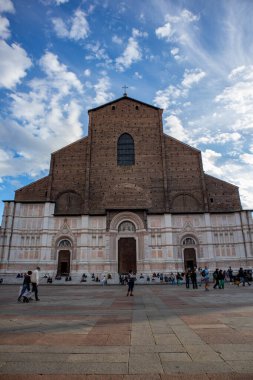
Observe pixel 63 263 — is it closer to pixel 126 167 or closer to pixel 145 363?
pixel 126 167

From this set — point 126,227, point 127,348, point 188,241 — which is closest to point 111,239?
point 126,227

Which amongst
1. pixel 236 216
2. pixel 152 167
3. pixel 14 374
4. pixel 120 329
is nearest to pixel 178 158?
pixel 152 167

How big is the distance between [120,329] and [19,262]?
2571cm

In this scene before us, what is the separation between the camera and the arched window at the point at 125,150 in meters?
32.8

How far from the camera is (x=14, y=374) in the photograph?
3086mm

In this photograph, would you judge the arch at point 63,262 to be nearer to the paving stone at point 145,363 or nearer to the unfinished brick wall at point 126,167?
the unfinished brick wall at point 126,167

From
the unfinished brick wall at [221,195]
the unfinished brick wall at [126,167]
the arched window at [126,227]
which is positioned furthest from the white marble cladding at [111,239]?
the unfinished brick wall at [126,167]

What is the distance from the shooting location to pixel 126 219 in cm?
2998

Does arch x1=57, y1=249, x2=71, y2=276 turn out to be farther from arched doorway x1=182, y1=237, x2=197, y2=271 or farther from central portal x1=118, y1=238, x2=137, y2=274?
arched doorway x1=182, y1=237, x2=197, y2=271

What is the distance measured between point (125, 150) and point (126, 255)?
1290 centimetres

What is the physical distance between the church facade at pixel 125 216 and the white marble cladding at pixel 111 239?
4.1 inches

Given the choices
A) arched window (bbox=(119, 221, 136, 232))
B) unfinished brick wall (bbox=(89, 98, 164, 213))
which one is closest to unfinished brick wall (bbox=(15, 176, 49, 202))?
unfinished brick wall (bbox=(89, 98, 164, 213))

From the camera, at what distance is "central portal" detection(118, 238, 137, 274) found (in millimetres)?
28938

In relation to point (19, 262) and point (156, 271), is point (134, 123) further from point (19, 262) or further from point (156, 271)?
point (19, 262)
